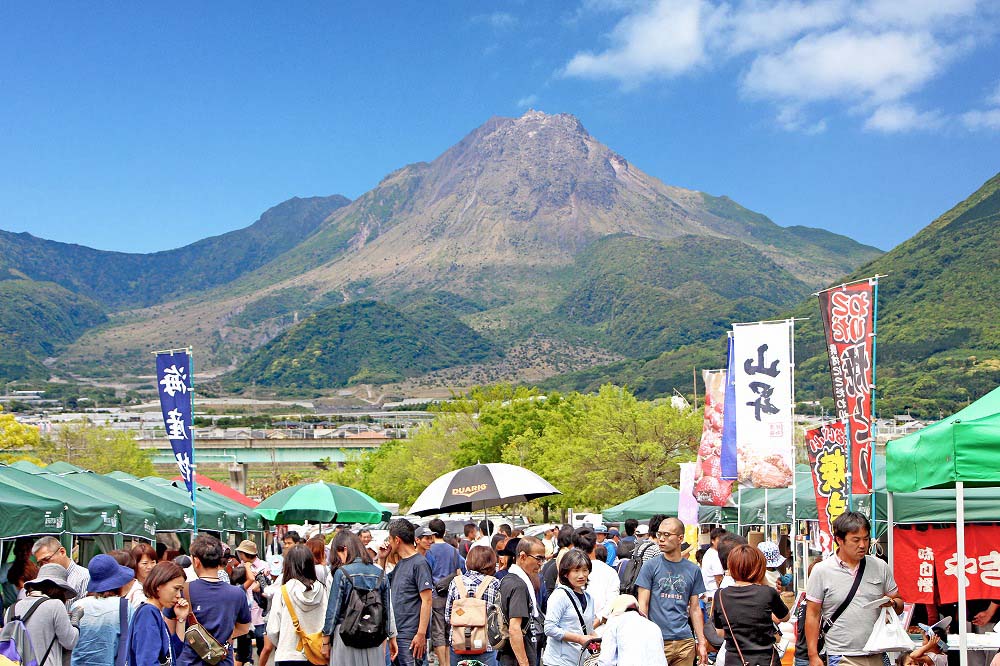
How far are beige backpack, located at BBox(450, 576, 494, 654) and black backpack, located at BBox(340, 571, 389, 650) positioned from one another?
30.0 inches

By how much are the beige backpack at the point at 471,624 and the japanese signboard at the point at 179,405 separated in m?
10.9

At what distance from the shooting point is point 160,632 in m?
7.17

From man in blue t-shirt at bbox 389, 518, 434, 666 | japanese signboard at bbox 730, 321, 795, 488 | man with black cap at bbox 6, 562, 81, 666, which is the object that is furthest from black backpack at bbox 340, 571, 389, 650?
japanese signboard at bbox 730, 321, 795, 488

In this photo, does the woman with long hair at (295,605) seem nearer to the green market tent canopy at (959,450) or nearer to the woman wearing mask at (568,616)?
the woman wearing mask at (568,616)

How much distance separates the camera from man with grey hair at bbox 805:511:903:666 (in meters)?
7.56

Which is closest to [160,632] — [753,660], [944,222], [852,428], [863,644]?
[753,660]

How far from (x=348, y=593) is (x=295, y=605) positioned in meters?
0.45

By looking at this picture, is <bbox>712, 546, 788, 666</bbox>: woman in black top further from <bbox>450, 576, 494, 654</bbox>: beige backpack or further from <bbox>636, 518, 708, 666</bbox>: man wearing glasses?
<bbox>450, 576, 494, 654</bbox>: beige backpack

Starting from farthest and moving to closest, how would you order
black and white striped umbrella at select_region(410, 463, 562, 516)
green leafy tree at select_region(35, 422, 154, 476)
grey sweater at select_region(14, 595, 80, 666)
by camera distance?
green leafy tree at select_region(35, 422, 154, 476) < black and white striped umbrella at select_region(410, 463, 562, 516) < grey sweater at select_region(14, 595, 80, 666)

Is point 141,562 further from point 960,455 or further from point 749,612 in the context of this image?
point 960,455

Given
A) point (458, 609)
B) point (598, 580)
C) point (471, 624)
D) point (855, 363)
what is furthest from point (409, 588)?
point (855, 363)

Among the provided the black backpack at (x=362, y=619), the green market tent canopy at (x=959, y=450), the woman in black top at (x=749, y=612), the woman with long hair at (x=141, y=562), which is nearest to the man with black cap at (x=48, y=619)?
the woman with long hair at (x=141, y=562)

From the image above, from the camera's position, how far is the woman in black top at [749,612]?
25.1ft

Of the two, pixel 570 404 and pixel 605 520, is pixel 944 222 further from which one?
pixel 605 520
